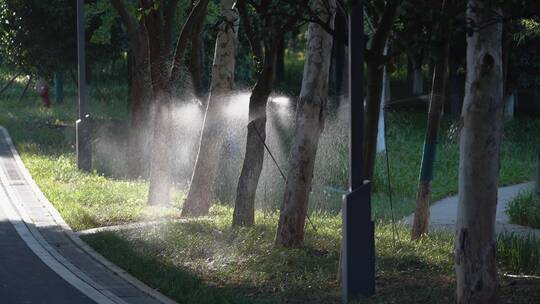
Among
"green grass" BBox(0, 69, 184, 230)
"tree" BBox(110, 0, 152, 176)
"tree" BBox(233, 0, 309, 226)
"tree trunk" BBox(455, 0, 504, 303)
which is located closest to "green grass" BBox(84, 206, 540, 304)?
"tree" BBox(233, 0, 309, 226)

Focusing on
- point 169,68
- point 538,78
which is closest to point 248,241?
point 169,68

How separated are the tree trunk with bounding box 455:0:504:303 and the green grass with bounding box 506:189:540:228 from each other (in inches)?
319

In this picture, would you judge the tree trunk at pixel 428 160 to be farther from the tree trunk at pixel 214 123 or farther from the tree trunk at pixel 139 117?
the tree trunk at pixel 139 117

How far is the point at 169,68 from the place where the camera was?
18.8m

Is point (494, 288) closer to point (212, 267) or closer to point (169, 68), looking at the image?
point (212, 267)

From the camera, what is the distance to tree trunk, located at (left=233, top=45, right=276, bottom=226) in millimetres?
13922

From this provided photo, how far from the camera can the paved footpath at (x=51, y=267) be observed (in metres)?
10.6

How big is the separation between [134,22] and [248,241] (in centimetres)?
1008

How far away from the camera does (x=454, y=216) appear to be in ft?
60.3

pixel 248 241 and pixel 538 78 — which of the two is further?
pixel 538 78

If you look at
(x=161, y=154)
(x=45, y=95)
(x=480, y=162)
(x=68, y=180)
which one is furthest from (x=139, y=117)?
(x=480, y=162)

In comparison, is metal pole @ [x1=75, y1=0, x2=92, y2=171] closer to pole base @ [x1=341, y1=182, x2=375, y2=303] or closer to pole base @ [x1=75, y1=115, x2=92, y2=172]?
pole base @ [x1=75, y1=115, x2=92, y2=172]

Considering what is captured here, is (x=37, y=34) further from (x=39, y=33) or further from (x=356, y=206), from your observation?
(x=356, y=206)

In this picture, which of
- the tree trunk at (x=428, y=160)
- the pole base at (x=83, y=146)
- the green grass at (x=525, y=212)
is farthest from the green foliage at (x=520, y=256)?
the pole base at (x=83, y=146)
